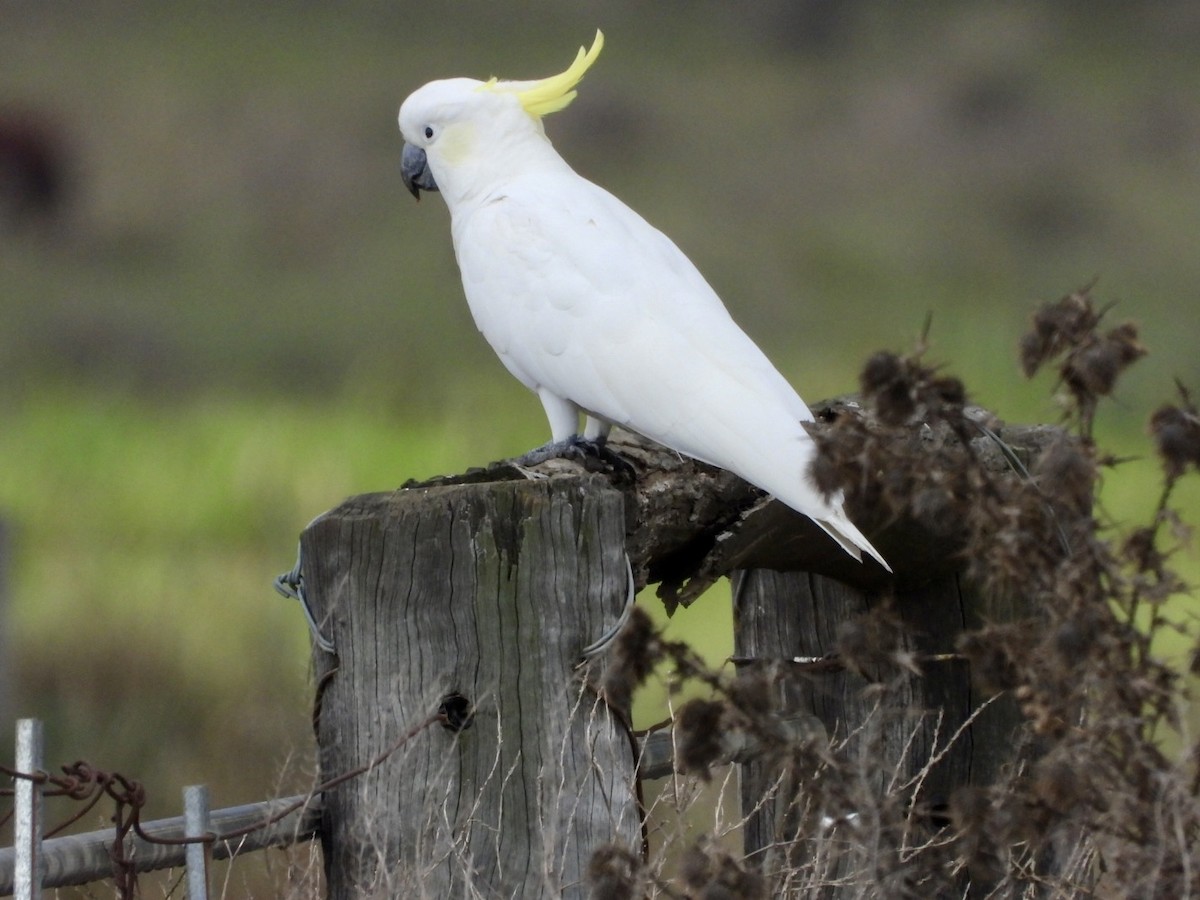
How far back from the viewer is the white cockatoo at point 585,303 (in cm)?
253

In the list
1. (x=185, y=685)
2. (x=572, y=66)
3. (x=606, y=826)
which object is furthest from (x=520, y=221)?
(x=185, y=685)

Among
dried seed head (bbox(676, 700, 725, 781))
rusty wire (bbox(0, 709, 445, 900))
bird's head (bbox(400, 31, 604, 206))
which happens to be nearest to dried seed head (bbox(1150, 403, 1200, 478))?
dried seed head (bbox(676, 700, 725, 781))

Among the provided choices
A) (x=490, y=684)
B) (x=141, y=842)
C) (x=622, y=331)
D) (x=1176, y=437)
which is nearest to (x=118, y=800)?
(x=141, y=842)

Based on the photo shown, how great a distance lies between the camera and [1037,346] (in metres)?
1.27

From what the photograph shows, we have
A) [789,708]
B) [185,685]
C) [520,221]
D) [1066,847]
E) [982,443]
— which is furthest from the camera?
[185,685]

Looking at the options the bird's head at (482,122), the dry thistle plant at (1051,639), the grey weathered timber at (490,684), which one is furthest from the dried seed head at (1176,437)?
the bird's head at (482,122)

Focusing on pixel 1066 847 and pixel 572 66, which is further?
pixel 572 66

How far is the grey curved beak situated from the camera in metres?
3.47

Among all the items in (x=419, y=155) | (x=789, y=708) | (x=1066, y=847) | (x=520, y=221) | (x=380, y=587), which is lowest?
(x=1066, y=847)

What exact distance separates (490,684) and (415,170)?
6.41 ft

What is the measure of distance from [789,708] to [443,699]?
1.05 meters

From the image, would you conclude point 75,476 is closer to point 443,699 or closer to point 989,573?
point 443,699

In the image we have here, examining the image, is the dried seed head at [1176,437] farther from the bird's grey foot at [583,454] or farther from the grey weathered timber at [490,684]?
the bird's grey foot at [583,454]

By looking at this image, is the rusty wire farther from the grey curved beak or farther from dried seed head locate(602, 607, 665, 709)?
the grey curved beak
